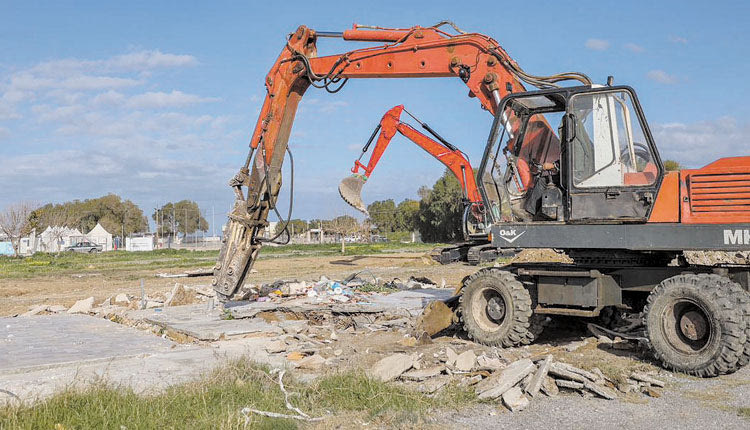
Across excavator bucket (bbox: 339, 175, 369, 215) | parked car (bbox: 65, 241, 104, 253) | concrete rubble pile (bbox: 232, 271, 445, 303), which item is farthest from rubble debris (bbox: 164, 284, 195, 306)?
parked car (bbox: 65, 241, 104, 253)

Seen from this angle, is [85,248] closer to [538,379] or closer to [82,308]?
[82,308]

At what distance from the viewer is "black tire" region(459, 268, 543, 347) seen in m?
9.05

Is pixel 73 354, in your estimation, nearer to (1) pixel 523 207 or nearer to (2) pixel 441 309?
(2) pixel 441 309

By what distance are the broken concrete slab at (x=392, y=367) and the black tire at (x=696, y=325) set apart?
9.54ft

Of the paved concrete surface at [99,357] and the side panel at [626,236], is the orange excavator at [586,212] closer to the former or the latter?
the side panel at [626,236]

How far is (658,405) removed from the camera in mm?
6418

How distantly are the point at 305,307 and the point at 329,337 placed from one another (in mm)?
2117

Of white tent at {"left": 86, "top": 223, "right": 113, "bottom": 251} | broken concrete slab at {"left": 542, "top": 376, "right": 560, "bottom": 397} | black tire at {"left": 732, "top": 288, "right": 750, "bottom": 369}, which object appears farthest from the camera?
white tent at {"left": 86, "top": 223, "right": 113, "bottom": 251}

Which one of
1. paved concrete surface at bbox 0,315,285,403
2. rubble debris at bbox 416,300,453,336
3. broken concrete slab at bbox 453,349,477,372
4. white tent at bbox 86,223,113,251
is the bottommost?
paved concrete surface at bbox 0,315,285,403

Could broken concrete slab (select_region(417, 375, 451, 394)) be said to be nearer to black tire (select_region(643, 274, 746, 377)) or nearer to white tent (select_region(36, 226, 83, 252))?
black tire (select_region(643, 274, 746, 377))

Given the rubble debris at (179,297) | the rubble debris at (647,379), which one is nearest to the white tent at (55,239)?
the rubble debris at (179,297)

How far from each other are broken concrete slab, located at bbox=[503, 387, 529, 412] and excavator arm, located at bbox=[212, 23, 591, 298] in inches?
210

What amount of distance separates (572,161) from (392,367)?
3.48 meters

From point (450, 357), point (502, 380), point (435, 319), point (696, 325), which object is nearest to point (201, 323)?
point (435, 319)
